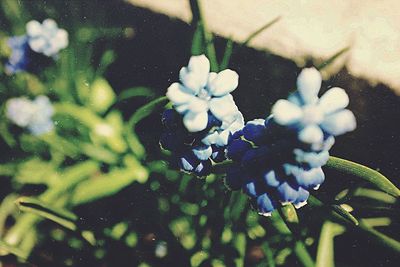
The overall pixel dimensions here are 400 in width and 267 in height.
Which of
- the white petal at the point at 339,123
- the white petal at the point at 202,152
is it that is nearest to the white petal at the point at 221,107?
the white petal at the point at 202,152

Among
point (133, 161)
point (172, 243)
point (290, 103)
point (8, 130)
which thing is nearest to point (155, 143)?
point (133, 161)

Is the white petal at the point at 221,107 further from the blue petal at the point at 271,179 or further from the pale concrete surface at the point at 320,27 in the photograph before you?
the pale concrete surface at the point at 320,27

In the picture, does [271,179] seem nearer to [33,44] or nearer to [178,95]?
[178,95]

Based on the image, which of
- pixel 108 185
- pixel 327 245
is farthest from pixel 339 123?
pixel 108 185

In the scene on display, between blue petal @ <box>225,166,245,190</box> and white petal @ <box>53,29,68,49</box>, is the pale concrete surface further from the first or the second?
blue petal @ <box>225,166,245,190</box>

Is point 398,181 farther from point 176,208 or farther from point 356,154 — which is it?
point 176,208

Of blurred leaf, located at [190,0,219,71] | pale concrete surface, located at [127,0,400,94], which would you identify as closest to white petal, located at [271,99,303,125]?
blurred leaf, located at [190,0,219,71]

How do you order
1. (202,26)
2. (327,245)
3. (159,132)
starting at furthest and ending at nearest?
(159,132) → (202,26) → (327,245)
